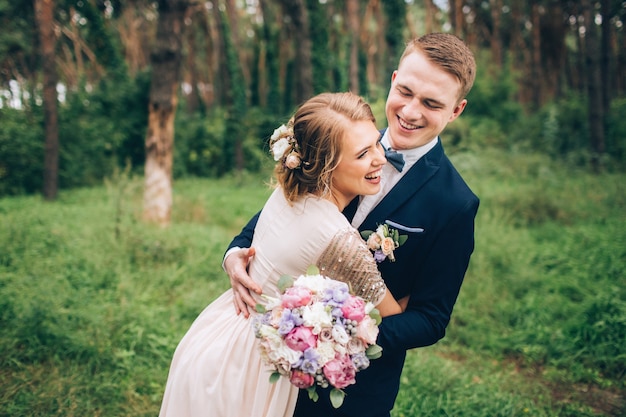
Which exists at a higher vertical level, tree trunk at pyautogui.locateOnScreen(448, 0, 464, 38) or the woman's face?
tree trunk at pyautogui.locateOnScreen(448, 0, 464, 38)

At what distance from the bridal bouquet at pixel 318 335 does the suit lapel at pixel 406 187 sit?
1.38ft

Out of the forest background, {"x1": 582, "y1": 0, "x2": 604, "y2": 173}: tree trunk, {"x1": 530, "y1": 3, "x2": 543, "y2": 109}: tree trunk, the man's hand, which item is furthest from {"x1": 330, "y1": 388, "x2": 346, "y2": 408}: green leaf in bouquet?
{"x1": 530, "y1": 3, "x2": 543, "y2": 109}: tree trunk

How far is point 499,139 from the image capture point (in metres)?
18.8

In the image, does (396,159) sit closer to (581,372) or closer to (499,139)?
(581,372)

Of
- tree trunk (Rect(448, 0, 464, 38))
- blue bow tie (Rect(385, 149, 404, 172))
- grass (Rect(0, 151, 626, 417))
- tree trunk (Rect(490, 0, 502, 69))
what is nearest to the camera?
blue bow tie (Rect(385, 149, 404, 172))

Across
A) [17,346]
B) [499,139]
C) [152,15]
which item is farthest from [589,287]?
[152,15]

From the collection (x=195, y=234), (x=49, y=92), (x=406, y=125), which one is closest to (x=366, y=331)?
(x=406, y=125)

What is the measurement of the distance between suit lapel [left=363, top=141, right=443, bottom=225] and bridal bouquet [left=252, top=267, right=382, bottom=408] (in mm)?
420

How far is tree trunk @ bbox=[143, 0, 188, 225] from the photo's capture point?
8047 mm

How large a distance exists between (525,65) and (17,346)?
3601cm

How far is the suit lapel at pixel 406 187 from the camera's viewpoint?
6.05 ft

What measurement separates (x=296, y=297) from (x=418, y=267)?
576 millimetres

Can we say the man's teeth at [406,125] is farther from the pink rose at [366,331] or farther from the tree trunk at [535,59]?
the tree trunk at [535,59]

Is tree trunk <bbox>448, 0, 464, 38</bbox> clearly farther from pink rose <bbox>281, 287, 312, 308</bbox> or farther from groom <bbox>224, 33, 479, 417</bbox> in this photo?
pink rose <bbox>281, 287, 312, 308</bbox>
